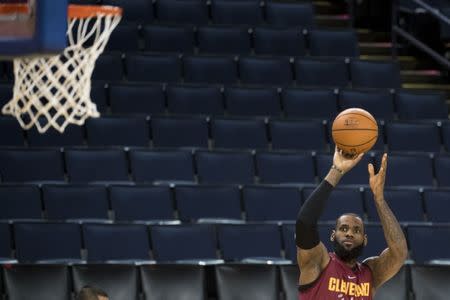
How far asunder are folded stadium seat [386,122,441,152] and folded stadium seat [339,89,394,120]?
0.84 feet

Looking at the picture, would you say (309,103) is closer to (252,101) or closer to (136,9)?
(252,101)

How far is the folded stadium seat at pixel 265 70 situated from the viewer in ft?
28.1

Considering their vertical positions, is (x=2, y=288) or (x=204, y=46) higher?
(x=204, y=46)

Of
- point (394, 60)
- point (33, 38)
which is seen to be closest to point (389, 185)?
point (394, 60)

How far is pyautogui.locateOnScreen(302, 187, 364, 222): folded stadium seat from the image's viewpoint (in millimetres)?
7180

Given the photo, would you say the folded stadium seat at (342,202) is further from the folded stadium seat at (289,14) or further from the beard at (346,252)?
the beard at (346,252)

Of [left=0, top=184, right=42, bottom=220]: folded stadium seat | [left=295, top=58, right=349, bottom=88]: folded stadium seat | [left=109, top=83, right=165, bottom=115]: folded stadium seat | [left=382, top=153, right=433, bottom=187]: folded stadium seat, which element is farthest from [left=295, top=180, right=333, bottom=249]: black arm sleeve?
[left=295, top=58, right=349, bottom=88]: folded stadium seat

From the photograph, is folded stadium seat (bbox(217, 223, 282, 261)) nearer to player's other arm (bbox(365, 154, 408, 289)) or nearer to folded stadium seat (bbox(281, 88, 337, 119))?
folded stadium seat (bbox(281, 88, 337, 119))

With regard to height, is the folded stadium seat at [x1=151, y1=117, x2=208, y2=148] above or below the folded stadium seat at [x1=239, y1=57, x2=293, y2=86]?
below

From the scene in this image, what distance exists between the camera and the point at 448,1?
9.99 metres

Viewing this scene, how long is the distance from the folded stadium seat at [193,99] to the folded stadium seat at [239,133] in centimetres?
32

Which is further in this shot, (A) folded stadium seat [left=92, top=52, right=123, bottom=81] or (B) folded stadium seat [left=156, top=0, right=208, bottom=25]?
(B) folded stadium seat [left=156, top=0, right=208, bottom=25]

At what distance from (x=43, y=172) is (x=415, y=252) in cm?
251

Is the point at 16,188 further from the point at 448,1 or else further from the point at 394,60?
the point at 448,1
